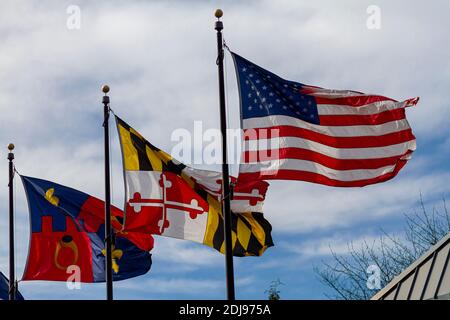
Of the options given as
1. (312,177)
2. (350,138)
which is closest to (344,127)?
(350,138)

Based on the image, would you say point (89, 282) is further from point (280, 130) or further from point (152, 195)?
point (280, 130)

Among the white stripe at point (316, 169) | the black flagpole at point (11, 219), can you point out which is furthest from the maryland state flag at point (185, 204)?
the black flagpole at point (11, 219)

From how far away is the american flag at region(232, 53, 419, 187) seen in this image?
18.0m

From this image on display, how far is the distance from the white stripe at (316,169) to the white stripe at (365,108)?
1.18m

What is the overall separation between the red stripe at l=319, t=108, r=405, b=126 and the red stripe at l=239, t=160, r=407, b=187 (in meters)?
0.91

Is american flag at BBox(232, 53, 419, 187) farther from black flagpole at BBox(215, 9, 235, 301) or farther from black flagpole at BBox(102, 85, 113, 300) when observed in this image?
black flagpole at BBox(102, 85, 113, 300)

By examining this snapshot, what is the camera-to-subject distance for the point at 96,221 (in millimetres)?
24812

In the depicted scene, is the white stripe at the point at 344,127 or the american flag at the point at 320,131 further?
the white stripe at the point at 344,127

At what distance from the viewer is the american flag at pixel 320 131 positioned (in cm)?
1803

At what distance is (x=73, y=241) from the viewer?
24766 millimetres

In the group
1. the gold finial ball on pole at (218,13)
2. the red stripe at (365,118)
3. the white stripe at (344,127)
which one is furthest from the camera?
the red stripe at (365,118)

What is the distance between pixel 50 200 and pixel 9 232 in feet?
10.2

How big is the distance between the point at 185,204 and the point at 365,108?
4.40 metres

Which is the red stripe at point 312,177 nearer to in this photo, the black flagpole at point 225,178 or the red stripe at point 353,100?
the black flagpole at point 225,178
